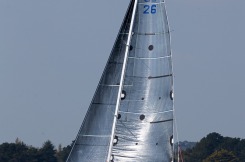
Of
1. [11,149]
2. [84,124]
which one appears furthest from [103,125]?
[11,149]

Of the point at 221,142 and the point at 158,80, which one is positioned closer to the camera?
the point at 158,80

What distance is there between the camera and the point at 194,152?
493 ft

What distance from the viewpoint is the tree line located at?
431ft

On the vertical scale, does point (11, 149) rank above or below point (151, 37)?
above

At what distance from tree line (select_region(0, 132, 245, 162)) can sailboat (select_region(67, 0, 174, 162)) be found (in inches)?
2940

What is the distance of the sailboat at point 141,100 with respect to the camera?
5109cm

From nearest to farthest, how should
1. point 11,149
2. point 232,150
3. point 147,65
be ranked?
point 147,65, point 11,149, point 232,150

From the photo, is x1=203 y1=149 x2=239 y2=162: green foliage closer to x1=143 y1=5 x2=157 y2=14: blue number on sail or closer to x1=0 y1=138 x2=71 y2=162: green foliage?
x1=0 y1=138 x2=71 y2=162: green foliage

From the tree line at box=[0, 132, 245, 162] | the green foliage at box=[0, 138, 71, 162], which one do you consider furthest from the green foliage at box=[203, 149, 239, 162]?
the green foliage at box=[0, 138, 71, 162]

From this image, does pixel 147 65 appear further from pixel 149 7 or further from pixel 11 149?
pixel 11 149

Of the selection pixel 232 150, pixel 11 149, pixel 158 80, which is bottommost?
pixel 158 80

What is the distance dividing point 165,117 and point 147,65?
2.38m

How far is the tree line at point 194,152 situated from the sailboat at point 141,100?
74.7 m

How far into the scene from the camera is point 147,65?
51.2 meters
